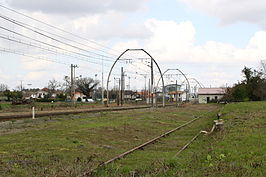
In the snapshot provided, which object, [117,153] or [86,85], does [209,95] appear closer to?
[86,85]

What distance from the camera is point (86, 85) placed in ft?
454

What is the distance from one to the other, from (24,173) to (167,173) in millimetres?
3548

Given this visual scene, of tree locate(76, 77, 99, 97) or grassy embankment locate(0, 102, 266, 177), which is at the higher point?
tree locate(76, 77, 99, 97)

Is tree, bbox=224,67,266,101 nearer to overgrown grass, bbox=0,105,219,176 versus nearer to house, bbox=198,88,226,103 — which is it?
house, bbox=198,88,226,103

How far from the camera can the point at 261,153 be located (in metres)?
10.3

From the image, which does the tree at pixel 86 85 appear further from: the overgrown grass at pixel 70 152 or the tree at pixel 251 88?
the overgrown grass at pixel 70 152

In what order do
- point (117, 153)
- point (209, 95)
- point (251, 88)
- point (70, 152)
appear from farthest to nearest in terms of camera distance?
point (209, 95), point (251, 88), point (117, 153), point (70, 152)

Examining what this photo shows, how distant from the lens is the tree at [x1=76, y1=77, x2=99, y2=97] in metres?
138

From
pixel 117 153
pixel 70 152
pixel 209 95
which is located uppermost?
pixel 209 95

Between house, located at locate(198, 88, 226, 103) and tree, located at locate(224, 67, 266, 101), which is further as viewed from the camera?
house, located at locate(198, 88, 226, 103)

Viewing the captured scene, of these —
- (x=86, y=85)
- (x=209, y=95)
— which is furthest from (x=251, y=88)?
(x=86, y=85)

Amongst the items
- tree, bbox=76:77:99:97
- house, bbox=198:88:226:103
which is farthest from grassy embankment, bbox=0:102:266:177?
tree, bbox=76:77:99:97

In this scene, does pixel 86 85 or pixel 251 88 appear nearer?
pixel 251 88

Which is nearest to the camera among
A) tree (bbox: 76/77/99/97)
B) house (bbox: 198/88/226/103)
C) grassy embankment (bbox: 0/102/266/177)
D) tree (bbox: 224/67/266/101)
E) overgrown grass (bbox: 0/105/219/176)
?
grassy embankment (bbox: 0/102/266/177)
